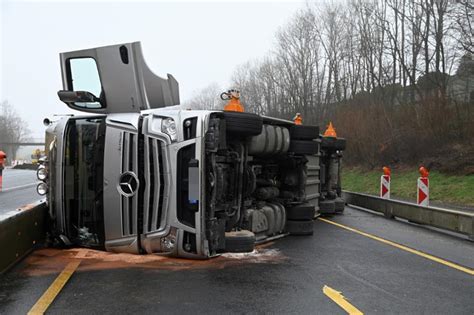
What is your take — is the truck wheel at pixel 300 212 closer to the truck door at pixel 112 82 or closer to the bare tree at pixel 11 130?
the truck door at pixel 112 82

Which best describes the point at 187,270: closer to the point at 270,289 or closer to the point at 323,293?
the point at 270,289

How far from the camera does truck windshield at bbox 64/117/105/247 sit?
591 cm

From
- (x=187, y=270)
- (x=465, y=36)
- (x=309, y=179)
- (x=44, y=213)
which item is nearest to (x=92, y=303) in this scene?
(x=187, y=270)

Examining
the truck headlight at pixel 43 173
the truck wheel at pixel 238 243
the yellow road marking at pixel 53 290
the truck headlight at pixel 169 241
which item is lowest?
the yellow road marking at pixel 53 290

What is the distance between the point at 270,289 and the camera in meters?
4.98

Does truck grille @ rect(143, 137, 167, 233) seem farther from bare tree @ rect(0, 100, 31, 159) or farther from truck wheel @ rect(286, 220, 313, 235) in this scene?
bare tree @ rect(0, 100, 31, 159)

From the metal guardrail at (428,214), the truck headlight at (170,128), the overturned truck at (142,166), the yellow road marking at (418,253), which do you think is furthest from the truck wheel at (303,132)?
the metal guardrail at (428,214)

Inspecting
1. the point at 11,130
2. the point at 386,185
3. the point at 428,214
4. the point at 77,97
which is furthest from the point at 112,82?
the point at 11,130

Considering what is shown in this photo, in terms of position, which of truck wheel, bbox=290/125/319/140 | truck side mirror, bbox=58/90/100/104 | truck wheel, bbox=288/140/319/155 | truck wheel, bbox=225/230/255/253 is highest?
truck side mirror, bbox=58/90/100/104

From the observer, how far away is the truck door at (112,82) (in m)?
6.39

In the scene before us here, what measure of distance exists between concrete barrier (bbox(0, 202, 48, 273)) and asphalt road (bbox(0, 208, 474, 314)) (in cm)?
15

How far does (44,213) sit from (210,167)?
9.37 feet

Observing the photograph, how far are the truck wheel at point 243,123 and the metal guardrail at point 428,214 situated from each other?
4884 millimetres

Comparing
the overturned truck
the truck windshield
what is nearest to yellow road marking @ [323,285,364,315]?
the overturned truck
